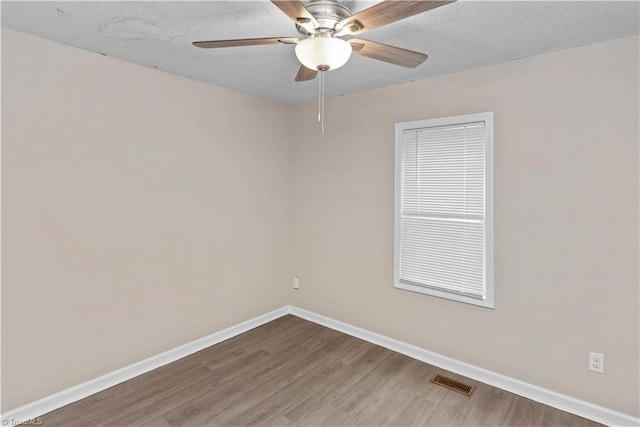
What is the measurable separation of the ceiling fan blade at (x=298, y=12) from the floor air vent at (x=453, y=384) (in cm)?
260

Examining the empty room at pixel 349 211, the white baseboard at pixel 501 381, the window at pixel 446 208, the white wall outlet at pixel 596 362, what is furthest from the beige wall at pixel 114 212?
the white wall outlet at pixel 596 362

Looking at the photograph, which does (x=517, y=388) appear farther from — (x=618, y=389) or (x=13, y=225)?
(x=13, y=225)

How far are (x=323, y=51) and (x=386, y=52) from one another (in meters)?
0.43

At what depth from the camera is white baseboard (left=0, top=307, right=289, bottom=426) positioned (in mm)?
2152

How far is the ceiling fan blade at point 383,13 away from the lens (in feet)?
4.32

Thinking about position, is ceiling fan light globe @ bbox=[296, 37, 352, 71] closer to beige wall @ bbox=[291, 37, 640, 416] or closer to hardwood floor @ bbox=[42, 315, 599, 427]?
beige wall @ bbox=[291, 37, 640, 416]

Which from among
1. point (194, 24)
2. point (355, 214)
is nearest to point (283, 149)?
point (355, 214)

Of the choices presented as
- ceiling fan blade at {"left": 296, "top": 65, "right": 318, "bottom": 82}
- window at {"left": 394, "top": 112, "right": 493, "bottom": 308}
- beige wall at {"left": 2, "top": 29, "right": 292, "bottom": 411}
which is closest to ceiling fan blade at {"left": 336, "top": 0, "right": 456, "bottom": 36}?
ceiling fan blade at {"left": 296, "top": 65, "right": 318, "bottom": 82}

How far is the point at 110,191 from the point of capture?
2.51 meters

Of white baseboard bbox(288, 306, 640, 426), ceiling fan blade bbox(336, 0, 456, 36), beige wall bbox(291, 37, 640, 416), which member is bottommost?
white baseboard bbox(288, 306, 640, 426)

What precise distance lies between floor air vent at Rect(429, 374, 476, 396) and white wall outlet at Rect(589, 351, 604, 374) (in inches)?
30.6

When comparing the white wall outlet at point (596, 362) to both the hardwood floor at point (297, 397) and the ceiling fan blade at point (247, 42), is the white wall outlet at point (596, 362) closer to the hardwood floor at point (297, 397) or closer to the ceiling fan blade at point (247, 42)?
the hardwood floor at point (297, 397)

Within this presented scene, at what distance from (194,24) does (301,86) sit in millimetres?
1358

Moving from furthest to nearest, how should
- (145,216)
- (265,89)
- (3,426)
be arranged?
(265,89), (145,216), (3,426)
